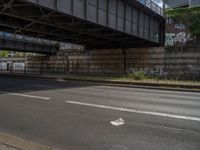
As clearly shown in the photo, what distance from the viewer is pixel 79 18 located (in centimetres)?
2459

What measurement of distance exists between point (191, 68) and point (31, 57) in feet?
120

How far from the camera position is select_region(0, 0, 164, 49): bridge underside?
22.8 metres

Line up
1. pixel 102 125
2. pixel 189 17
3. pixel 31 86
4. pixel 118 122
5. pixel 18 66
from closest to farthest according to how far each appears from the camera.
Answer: pixel 102 125 < pixel 118 122 < pixel 31 86 < pixel 189 17 < pixel 18 66

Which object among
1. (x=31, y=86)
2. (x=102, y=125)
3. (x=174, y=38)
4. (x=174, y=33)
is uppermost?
(x=174, y=33)

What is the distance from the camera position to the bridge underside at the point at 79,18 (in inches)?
899

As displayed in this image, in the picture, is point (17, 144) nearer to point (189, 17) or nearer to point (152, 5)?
point (152, 5)

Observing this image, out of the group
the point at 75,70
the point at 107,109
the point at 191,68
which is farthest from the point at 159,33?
the point at 107,109

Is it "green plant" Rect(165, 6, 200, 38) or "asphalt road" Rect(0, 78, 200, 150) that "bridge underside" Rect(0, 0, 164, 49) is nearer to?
"green plant" Rect(165, 6, 200, 38)

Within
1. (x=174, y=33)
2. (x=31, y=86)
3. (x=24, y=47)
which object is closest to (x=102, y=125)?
(x=31, y=86)

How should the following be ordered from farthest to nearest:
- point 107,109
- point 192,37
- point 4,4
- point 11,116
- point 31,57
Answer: point 31,57
point 192,37
point 4,4
point 107,109
point 11,116

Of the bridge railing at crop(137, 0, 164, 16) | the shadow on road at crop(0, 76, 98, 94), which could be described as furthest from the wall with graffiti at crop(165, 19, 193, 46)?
the shadow on road at crop(0, 76, 98, 94)

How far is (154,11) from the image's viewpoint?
126 ft

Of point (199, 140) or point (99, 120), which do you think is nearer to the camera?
point (199, 140)

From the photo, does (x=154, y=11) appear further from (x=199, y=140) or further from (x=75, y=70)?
(x=199, y=140)
